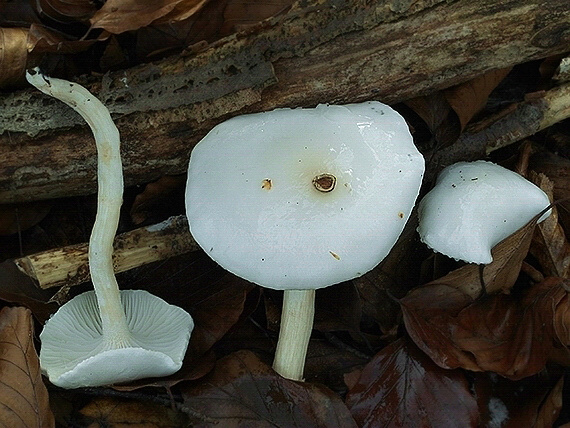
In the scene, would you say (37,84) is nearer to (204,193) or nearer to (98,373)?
(204,193)

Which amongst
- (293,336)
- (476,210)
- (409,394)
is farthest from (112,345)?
(476,210)

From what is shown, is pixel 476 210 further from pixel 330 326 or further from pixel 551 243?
pixel 330 326

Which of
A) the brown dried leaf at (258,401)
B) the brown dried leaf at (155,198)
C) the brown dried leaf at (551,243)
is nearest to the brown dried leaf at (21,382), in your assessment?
the brown dried leaf at (258,401)

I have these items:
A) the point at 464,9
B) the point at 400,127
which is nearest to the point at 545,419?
the point at 400,127

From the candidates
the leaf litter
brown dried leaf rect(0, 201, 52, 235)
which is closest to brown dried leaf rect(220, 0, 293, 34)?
the leaf litter

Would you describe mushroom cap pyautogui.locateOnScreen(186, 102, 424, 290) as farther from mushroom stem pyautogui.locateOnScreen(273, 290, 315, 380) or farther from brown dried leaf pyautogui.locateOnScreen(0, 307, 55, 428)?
brown dried leaf pyautogui.locateOnScreen(0, 307, 55, 428)

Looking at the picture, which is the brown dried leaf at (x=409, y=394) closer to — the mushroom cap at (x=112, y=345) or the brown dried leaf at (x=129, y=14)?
the mushroom cap at (x=112, y=345)
